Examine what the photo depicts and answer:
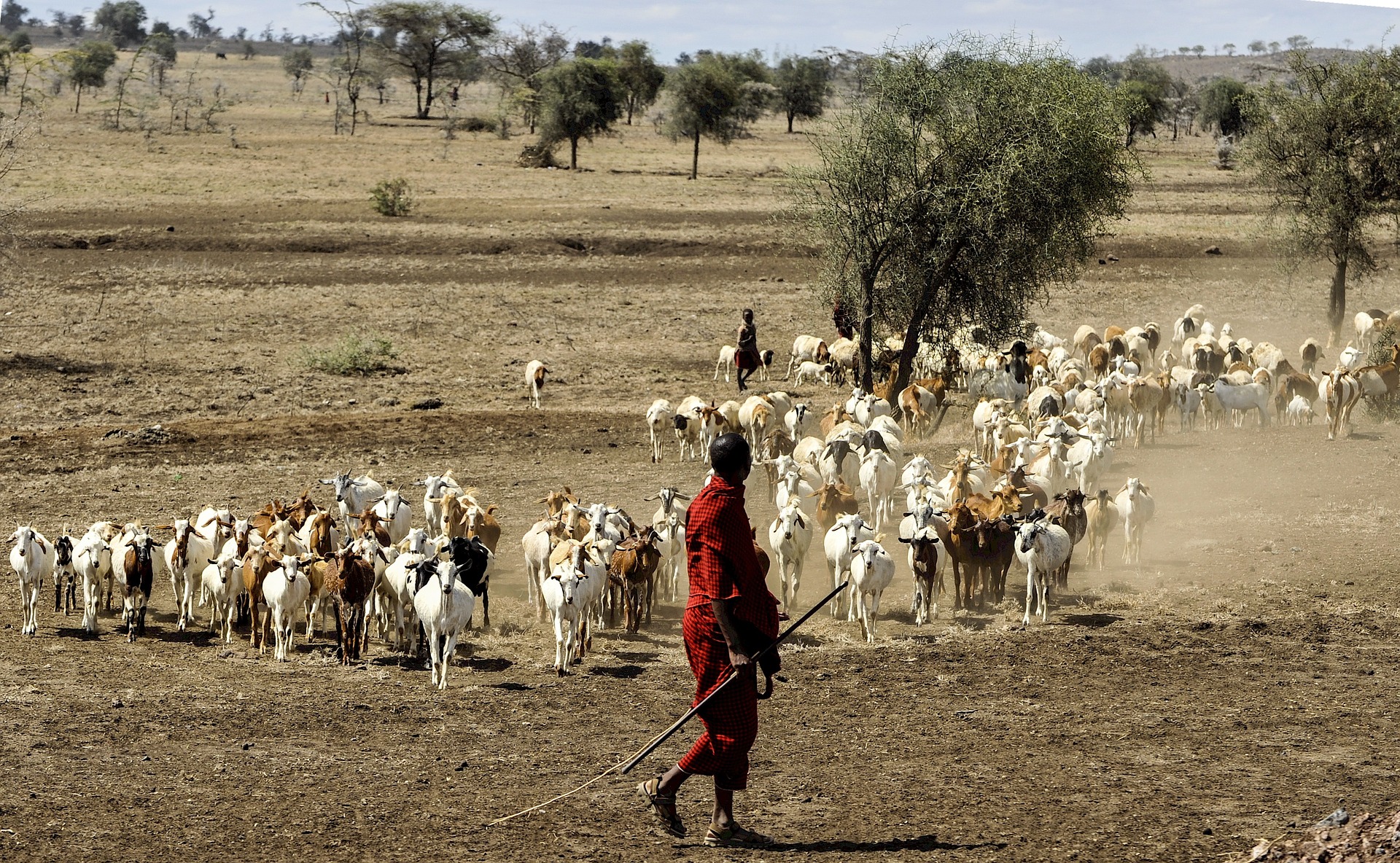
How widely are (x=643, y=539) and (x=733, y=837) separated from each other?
19.6 ft

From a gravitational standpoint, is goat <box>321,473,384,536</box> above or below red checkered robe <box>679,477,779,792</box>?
below

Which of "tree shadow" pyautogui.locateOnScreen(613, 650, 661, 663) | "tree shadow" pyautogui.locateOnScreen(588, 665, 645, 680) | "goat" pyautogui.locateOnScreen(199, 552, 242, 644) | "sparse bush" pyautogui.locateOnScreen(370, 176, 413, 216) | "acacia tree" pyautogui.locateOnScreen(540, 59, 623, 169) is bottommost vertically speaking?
"tree shadow" pyautogui.locateOnScreen(613, 650, 661, 663)

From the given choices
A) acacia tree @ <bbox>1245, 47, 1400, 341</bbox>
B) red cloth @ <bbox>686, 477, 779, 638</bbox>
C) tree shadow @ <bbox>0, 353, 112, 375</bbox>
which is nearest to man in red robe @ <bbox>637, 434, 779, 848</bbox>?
red cloth @ <bbox>686, 477, 779, 638</bbox>

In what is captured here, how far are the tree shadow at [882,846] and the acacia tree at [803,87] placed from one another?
73665 millimetres

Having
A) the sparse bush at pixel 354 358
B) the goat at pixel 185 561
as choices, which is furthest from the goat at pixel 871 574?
the sparse bush at pixel 354 358

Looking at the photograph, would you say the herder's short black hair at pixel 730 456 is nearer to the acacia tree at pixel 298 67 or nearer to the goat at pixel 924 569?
the goat at pixel 924 569

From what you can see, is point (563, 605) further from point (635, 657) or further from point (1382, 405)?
point (1382, 405)

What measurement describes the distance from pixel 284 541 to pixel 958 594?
6694mm

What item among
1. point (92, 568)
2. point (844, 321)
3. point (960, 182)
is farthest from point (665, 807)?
point (844, 321)

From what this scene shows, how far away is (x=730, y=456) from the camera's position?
24.6ft

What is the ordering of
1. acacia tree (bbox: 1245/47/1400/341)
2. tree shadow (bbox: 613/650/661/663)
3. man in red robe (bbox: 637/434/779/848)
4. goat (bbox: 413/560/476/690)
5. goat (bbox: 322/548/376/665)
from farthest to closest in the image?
acacia tree (bbox: 1245/47/1400/341), tree shadow (bbox: 613/650/661/663), goat (bbox: 322/548/376/665), goat (bbox: 413/560/476/690), man in red robe (bbox: 637/434/779/848)

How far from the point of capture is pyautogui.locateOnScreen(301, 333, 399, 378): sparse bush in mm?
25562

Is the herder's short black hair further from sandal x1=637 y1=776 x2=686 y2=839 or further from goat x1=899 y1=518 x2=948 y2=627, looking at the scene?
goat x1=899 y1=518 x2=948 y2=627

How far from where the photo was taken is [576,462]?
779 inches
